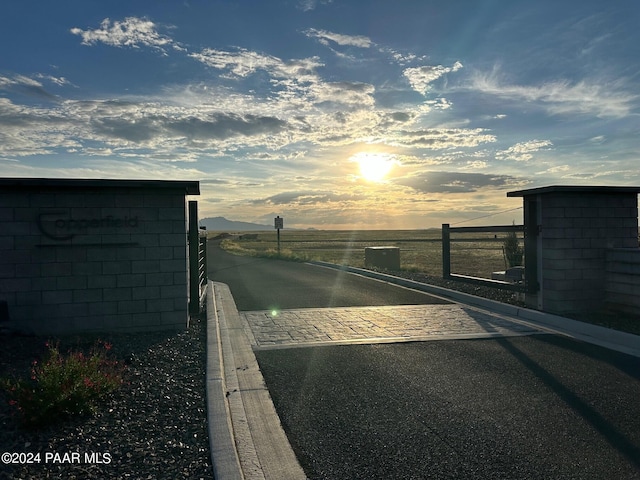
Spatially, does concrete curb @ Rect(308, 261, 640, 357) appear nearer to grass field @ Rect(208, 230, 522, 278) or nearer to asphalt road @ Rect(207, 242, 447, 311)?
asphalt road @ Rect(207, 242, 447, 311)

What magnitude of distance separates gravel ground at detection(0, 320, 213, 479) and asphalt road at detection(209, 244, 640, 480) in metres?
0.88

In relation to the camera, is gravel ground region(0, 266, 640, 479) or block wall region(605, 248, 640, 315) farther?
block wall region(605, 248, 640, 315)

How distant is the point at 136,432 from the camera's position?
4.53m

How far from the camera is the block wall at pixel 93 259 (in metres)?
8.48

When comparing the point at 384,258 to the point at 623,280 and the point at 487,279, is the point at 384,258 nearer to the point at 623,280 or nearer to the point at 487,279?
the point at 487,279

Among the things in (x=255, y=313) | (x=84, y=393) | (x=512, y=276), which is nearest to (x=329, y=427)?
(x=84, y=393)

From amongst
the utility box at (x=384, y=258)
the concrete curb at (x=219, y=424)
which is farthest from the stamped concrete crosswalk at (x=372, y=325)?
the utility box at (x=384, y=258)

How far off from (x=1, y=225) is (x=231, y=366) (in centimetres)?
470

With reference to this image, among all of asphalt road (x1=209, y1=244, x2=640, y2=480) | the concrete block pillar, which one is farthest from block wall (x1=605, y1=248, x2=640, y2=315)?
asphalt road (x1=209, y1=244, x2=640, y2=480)

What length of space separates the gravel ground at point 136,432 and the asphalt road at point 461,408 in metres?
0.88

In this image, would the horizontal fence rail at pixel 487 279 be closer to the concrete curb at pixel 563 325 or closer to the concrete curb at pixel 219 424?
the concrete curb at pixel 563 325

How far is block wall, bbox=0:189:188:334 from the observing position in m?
8.48

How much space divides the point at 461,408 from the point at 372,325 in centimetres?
444

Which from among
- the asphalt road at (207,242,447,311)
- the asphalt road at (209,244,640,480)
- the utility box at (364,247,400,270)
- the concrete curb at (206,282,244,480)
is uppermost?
the utility box at (364,247,400,270)
